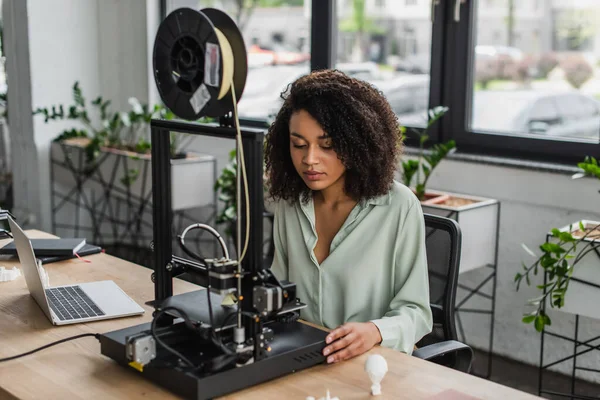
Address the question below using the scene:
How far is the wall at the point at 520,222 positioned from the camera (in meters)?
2.90

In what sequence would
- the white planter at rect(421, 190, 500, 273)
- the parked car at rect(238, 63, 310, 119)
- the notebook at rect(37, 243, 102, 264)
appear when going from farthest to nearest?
the parked car at rect(238, 63, 310, 119) → the white planter at rect(421, 190, 500, 273) → the notebook at rect(37, 243, 102, 264)

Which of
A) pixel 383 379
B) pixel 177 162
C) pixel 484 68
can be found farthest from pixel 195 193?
pixel 383 379

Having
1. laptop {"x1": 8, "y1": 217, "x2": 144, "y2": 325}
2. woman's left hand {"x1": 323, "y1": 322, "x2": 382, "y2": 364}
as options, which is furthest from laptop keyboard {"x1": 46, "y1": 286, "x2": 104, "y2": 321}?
woman's left hand {"x1": 323, "y1": 322, "x2": 382, "y2": 364}

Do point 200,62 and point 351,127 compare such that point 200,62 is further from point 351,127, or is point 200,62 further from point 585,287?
point 585,287

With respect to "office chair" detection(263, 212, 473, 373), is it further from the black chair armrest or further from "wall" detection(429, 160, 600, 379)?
"wall" detection(429, 160, 600, 379)

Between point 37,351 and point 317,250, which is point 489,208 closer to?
point 317,250

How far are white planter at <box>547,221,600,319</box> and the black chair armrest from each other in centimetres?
81

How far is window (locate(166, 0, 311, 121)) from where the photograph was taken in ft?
13.3

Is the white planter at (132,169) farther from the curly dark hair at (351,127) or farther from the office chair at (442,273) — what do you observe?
the office chair at (442,273)

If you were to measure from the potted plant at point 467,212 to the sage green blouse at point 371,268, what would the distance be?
3.37ft

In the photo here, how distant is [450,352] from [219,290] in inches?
25.6

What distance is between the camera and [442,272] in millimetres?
1879

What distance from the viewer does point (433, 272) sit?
1911 millimetres

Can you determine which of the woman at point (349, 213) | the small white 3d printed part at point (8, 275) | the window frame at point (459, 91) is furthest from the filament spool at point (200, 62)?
the window frame at point (459, 91)
